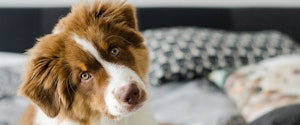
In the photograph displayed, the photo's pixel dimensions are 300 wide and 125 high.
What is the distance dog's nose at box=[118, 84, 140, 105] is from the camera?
1.06 metres

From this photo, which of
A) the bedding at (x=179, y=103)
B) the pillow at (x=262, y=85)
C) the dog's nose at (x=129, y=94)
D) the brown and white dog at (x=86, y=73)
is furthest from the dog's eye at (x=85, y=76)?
the pillow at (x=262, y=85)

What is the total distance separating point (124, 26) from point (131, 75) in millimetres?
190

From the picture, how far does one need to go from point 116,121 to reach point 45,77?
25cm

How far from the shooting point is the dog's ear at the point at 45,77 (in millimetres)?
1125

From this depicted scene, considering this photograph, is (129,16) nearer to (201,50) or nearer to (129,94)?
(129,94)

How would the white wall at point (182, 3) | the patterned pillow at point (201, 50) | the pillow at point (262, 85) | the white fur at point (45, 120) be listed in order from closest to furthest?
the white fur at point (45, 120), the pillow at point (262, 85), the patterned pillow at point (201, 50), the white wall at point (182, 3)

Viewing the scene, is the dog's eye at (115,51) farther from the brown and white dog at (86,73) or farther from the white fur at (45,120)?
the white fur at (45,120)

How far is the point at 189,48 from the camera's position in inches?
88.5

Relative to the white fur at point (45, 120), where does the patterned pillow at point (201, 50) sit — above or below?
above

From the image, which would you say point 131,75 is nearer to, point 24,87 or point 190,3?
point 24,87

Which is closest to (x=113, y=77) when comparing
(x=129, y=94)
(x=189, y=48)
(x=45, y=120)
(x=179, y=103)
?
(x=129, y=94)

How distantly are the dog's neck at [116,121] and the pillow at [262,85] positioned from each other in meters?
0.54

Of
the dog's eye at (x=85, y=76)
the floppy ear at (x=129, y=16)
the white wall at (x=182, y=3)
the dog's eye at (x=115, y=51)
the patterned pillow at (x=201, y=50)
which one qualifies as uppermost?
the white wall at (x=182, y=3)

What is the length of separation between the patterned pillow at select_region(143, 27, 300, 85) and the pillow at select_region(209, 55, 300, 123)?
0.12 m
